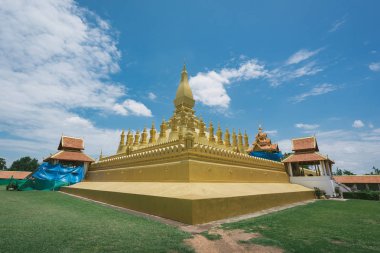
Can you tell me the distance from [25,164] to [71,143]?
5352 centimetres

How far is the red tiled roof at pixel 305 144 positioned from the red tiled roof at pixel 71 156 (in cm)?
2081

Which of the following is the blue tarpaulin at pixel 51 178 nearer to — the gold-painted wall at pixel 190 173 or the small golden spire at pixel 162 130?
the gold-painted wall at pixel 190 173

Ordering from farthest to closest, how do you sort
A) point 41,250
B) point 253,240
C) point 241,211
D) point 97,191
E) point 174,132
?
point 174,132 → point 97,191 → point 241,211 → point 253,240 → point 41,250

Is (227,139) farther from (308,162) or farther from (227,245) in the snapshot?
(227,245)

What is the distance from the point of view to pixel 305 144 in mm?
22031

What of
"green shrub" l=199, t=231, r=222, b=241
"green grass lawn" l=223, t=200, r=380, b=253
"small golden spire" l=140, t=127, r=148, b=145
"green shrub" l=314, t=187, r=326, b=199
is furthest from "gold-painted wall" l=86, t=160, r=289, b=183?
"green shrub" l=314, t=187, r=326, b=199

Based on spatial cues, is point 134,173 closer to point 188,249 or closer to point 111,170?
point 111,170

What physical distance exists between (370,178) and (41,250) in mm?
45266

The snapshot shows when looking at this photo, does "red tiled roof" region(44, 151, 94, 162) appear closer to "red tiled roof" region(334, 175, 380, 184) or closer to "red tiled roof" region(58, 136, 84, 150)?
"red tiled roof" region(58, 136, 84, 150)

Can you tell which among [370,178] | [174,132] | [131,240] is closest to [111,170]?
[174,132]

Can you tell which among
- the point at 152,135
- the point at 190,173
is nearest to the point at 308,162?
the point at 152,135

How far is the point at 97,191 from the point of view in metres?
13.5

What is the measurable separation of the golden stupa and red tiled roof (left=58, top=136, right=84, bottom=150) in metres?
5.12

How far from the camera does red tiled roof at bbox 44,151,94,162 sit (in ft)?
68.3
